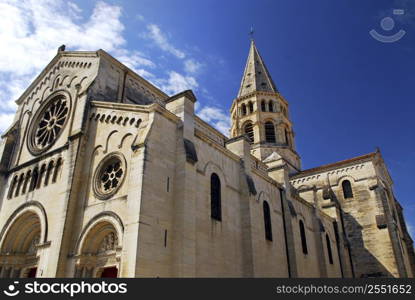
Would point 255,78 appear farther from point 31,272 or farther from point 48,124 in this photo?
point 31,272

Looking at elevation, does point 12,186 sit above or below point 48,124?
below

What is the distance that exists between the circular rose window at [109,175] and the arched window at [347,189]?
24539mm

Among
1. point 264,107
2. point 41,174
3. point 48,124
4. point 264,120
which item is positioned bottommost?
point 41,174

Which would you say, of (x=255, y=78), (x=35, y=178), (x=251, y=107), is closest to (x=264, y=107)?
(x=251, y=107)

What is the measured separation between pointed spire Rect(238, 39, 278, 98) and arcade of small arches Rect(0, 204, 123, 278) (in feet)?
95.1

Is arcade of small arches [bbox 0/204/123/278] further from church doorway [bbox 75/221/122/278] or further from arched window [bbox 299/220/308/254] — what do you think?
arched window [bbox 299/220/308/254]

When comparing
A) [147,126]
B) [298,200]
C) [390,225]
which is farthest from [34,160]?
[390,225]

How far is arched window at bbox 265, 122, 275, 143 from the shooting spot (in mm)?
37688

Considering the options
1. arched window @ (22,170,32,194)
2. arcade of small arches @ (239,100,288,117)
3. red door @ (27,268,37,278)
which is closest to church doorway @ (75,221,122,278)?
red door @ (27,268,37,278)

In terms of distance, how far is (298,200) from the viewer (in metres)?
25.0

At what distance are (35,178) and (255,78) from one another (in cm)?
2989

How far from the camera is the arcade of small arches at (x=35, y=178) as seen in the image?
1639 centimetres

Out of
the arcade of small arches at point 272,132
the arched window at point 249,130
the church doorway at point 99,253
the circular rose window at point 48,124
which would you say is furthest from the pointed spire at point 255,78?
the church doorway at point 99,253

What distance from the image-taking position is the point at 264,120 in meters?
38.0
